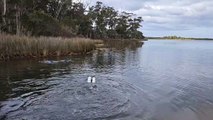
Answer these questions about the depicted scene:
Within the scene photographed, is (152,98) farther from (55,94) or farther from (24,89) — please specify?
(24,89)

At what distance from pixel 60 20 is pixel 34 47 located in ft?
97.7

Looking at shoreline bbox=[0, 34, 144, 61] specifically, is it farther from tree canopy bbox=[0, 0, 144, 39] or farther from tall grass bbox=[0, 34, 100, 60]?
tree canopy bbox=[0, 0, 144, 39]

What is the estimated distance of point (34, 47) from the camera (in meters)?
27.8

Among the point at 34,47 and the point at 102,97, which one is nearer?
the point at 102,97

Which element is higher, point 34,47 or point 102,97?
point 34,47

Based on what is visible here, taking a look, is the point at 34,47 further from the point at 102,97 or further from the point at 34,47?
the point at 102,97

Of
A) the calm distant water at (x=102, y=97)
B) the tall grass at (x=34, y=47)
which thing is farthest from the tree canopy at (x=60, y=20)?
the calm distant water at (x=102, y=97)

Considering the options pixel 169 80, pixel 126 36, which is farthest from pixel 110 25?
pixel 169 80

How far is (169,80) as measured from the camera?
18203 mm

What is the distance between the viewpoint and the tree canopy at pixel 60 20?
39.1 meters

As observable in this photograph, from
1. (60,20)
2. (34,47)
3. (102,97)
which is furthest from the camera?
(60,20)

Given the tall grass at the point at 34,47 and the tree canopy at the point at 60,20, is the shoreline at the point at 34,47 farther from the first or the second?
the tree canopy at the point at 60,20

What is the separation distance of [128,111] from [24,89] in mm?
5179

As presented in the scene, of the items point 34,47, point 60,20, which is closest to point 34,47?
point 34,47
